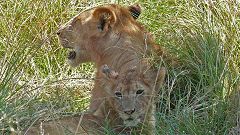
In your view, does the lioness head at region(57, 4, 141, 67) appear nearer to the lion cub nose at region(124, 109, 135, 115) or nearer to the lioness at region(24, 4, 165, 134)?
the lioness at region(24, 4, 165, 134)

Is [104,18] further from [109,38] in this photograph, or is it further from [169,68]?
[169,68]

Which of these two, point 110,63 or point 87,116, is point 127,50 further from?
point 87,116

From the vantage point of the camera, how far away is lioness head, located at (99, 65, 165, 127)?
15.0ft

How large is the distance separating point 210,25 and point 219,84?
765 millimetres

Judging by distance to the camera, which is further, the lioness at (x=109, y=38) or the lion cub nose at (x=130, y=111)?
the lioness at (x=109, y=38)

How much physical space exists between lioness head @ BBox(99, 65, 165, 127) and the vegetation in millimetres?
148

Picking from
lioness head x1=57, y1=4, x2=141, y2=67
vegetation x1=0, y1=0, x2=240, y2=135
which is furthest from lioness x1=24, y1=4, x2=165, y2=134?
vegetation x1=0, y1=0, x2=240, y2=135

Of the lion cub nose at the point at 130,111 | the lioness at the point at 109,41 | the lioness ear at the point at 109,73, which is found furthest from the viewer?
the lioness at the point at 109,41

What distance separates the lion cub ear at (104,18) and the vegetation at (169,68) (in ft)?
1.43

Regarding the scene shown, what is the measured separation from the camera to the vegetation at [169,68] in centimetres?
473

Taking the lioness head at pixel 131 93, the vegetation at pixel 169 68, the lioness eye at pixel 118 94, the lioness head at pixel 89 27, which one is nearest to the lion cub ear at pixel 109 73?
the lioness head at pixel 131 93

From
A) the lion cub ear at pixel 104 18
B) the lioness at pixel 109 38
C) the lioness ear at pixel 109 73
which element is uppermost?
the lion cub ear at pixel 104 18

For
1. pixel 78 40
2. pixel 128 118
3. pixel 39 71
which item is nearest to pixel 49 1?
pixel 39 71

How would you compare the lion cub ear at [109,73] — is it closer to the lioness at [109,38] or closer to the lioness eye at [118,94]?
the lioness eye at [118,94]
